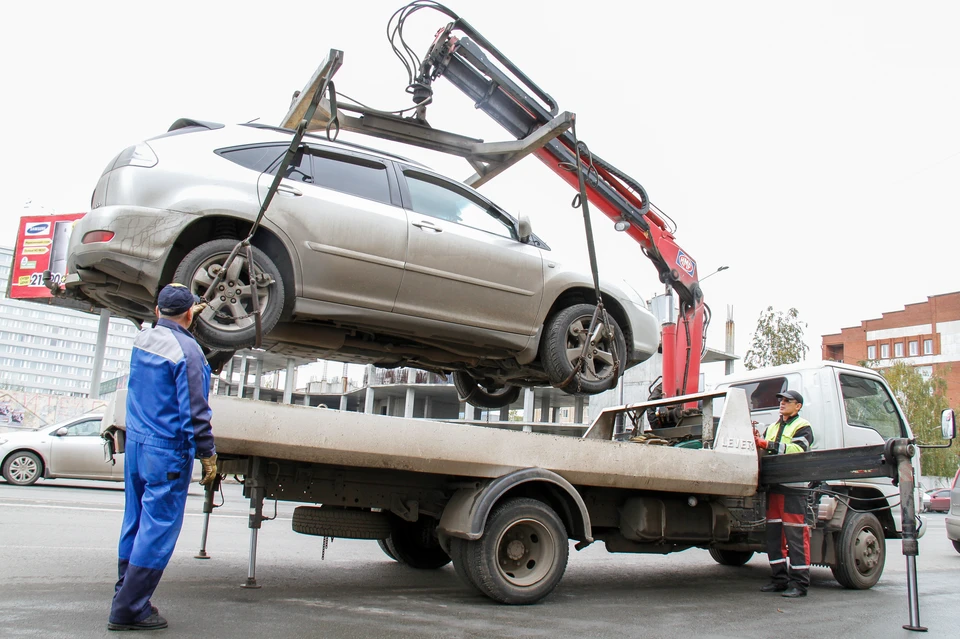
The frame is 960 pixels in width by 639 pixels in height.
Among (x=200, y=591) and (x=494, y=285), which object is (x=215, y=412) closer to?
(x=200, y=591)

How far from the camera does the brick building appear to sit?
5188cm

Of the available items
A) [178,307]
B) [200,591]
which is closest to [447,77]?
[178,307]

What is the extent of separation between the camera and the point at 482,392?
7.48 m

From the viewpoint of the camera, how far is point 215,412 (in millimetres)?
3861

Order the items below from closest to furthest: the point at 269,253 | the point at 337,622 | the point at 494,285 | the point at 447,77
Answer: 1. the point at 337,622
2. the point at 269,253
3. the point at 494,285
4. the point at 447,77

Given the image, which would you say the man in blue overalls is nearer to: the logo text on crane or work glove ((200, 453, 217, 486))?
work glove ((200, 453, 217, 486))

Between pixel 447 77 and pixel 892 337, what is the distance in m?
57.6

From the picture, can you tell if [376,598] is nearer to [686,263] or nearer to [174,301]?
[174,301]

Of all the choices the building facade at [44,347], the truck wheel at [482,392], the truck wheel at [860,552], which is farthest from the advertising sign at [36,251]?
the building facade at [44,347]

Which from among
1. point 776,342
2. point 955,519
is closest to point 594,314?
point 955,519

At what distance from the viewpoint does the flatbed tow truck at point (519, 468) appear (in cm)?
425

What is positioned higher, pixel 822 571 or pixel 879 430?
pixel 879 430

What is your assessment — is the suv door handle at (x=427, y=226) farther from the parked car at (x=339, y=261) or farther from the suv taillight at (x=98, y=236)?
the suv taillight at (x=98, y=236)

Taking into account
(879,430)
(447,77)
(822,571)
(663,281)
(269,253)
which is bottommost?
(822,571)
